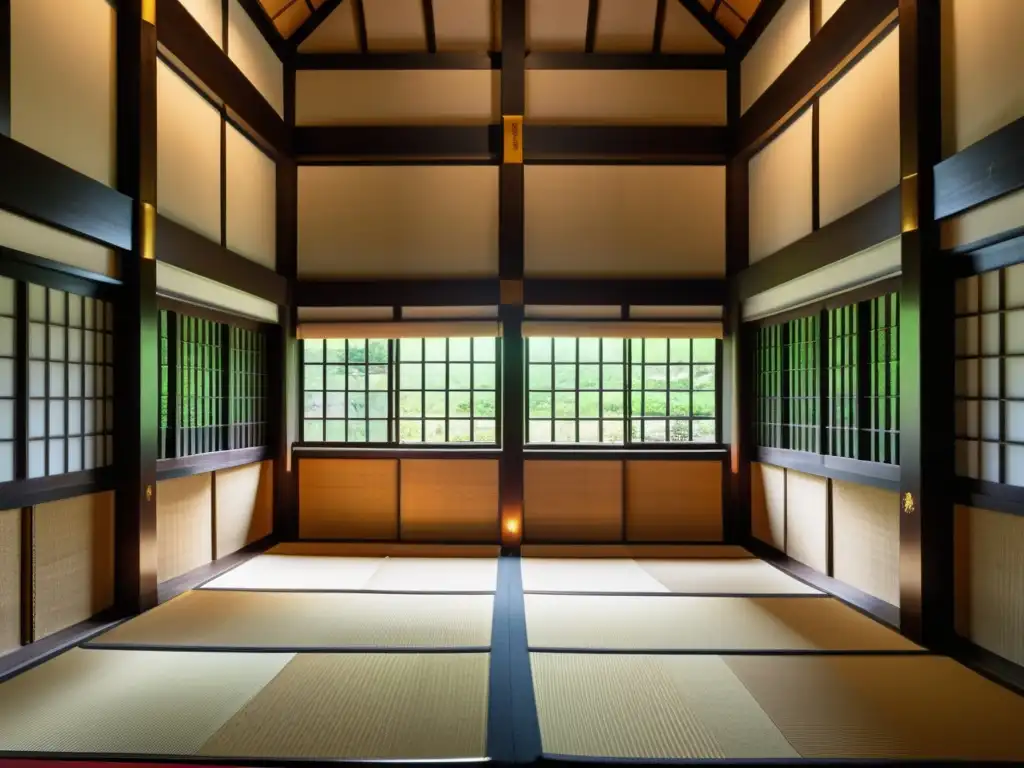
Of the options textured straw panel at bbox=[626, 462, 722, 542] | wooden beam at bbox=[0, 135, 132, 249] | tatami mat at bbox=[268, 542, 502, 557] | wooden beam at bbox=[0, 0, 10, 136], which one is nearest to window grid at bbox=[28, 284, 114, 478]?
wooden beam at bbox=[0, 135, 132, 249]

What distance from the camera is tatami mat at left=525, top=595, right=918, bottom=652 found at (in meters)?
3.33

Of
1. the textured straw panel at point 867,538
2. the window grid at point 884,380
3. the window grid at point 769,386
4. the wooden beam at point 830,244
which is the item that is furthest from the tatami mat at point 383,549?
the wooden beam at point 830,244

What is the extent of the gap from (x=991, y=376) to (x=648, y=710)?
2.45 m

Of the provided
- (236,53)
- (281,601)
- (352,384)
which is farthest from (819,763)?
(236,53)

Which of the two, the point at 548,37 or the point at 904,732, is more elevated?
the point at 548,37

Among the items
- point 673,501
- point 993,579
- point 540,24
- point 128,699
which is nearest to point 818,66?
point 540,24

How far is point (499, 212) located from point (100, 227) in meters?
3.51

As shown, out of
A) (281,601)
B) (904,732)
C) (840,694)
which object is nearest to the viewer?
(904,732)

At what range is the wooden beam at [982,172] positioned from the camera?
2.77m

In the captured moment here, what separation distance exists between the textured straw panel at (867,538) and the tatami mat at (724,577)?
0.33 meters

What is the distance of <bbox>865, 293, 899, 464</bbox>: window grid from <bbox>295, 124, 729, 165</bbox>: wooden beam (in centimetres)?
269

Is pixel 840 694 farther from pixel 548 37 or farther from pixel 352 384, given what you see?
pixel 548 37

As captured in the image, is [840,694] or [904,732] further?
[840,694]

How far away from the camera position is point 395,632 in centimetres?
349
